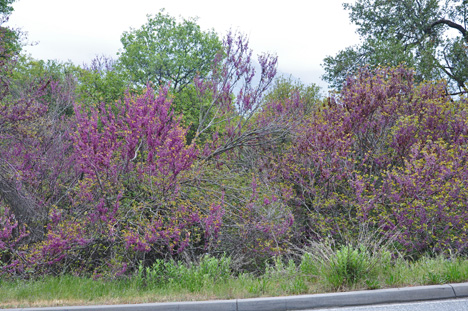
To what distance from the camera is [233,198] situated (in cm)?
1002

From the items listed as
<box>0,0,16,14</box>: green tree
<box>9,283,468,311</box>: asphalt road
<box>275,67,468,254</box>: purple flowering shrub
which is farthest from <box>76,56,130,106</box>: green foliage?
<box>9,283,468,311</box>: asphalt road

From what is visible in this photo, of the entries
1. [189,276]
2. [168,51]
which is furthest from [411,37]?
[189,276]

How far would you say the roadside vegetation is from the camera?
269 inches

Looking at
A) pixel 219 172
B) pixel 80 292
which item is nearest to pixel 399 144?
pixel 219 172

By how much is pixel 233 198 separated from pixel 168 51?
89.4 feet

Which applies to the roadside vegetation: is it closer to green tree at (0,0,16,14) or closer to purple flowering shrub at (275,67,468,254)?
purple flowering shrub at (275,67,468,254)

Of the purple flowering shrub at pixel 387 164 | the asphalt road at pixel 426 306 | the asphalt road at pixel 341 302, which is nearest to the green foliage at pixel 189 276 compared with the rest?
the asphalt road at pixel 341 302

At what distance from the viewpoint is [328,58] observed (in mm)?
31516

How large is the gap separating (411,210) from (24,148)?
950cm

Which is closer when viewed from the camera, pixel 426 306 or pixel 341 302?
pixel 426 306

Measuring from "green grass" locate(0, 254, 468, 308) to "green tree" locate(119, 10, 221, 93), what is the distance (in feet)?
90.2

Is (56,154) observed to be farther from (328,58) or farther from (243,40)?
(328,58)

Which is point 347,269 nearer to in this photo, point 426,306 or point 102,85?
point 426,306

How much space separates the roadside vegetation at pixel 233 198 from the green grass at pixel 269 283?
0.11 ft
